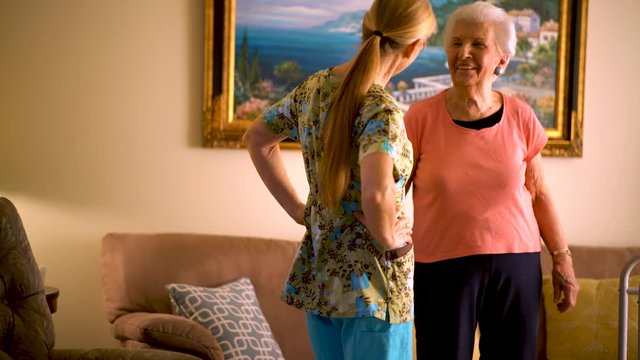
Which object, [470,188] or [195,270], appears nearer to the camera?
[470,188]

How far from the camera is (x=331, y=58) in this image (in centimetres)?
381

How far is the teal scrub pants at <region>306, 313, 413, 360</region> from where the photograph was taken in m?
1.66

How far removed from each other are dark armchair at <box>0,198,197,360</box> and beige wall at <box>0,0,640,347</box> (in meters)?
1.42

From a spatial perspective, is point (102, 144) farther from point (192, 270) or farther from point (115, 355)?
point (115, 355)

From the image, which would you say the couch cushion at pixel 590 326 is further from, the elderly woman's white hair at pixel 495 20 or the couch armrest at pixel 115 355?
the couch armrest at pixel 115 355

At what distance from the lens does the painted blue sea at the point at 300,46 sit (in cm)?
378

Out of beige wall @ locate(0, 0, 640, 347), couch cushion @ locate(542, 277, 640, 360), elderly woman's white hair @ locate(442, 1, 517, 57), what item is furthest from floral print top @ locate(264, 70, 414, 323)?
beige wall @ locate(0, 0, 640, 347)

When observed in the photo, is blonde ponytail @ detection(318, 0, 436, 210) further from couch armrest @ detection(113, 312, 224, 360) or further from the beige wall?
the beige wall

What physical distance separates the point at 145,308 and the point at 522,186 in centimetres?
166

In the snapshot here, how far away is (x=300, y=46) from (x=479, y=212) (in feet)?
5.62

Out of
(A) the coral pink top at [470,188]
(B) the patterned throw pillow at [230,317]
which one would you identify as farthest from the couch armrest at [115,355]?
(B) the patterned throw pillow at [230,317]

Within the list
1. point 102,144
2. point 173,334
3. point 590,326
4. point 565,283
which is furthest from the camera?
point 102,144

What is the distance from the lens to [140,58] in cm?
375

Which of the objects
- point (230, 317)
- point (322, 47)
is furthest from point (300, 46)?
point (230, 317)
